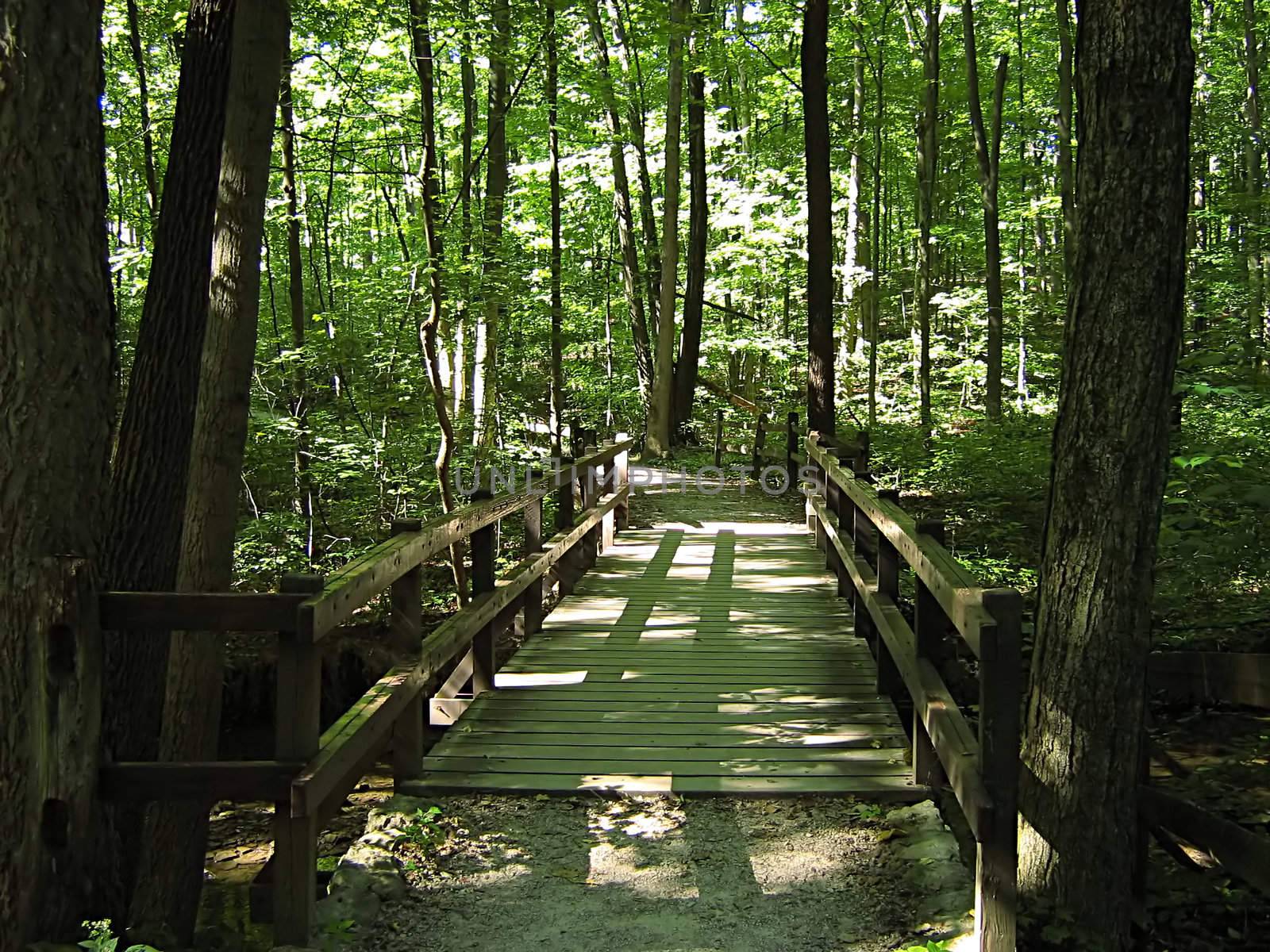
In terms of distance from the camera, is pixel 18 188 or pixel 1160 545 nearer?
pixel 18 188

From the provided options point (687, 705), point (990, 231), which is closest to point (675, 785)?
point (687, 705)

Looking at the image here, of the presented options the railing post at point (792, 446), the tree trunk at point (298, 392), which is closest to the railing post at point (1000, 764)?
the tree trunk at point (298, 392)

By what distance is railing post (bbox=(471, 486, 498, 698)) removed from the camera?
254 inches

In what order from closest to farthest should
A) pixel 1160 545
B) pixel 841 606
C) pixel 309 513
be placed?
pixel 1160 545 < pixel 841 606 < pixel 309 513

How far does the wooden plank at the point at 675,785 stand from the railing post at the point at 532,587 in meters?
2.51

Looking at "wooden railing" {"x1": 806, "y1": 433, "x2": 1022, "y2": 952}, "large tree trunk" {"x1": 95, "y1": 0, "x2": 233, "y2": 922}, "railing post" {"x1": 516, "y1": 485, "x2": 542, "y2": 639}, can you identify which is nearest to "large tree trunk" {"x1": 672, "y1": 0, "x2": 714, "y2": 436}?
"railing post" {"x1": 516, "y1": 485, "x2": 542, "y2": 639}

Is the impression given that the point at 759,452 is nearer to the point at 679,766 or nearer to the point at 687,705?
the point at 687,705

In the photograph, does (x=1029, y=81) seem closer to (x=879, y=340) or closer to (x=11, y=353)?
(x=879, y=340)

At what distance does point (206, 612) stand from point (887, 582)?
3.94m

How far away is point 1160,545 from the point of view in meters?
6.91

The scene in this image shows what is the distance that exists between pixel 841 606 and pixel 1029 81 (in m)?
30.9

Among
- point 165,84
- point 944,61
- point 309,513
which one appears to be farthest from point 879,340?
point 309,513

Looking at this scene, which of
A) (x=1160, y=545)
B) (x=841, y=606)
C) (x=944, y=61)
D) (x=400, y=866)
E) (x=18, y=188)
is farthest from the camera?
(x=944, y=61)

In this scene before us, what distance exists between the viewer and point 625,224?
2188 centimetres
